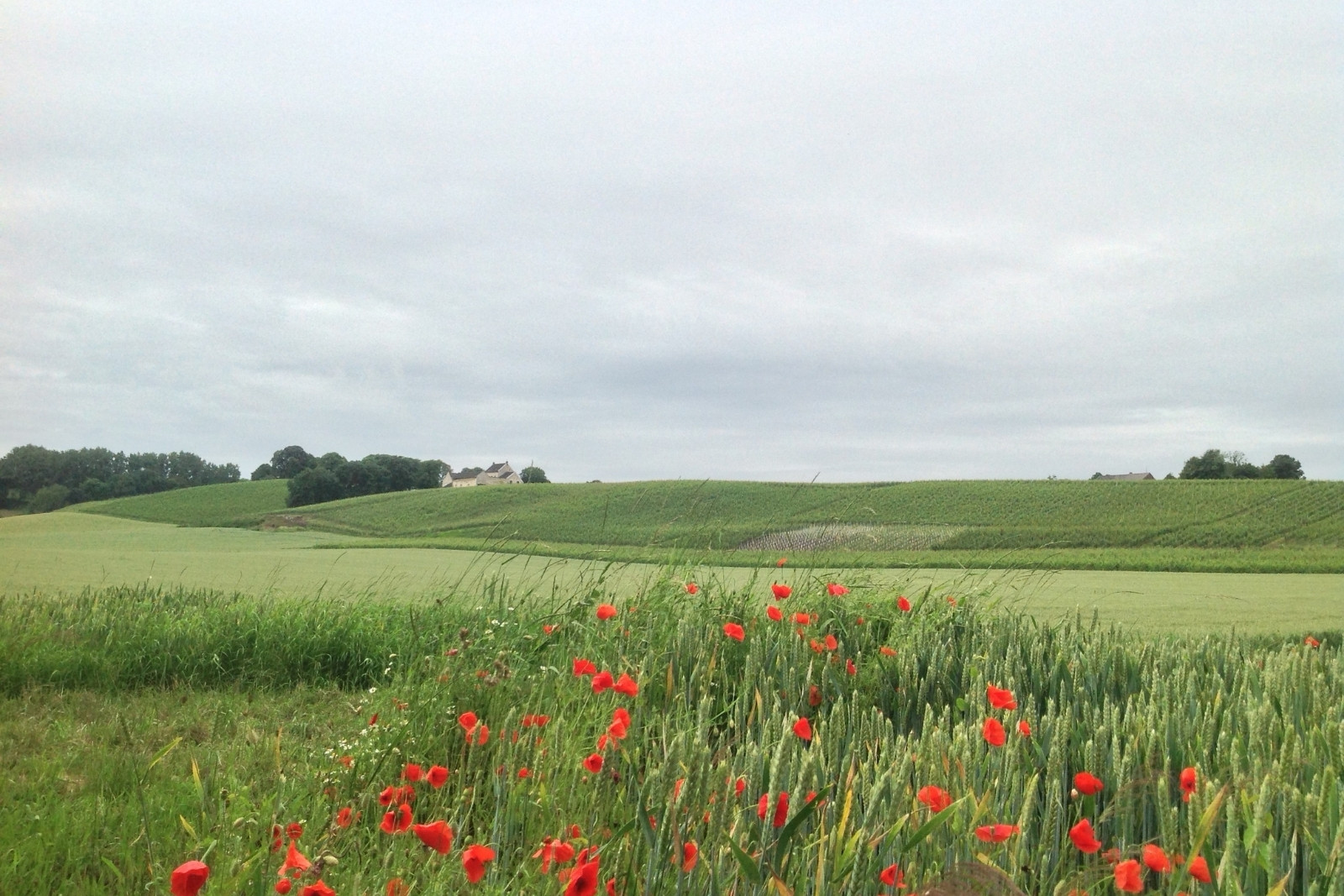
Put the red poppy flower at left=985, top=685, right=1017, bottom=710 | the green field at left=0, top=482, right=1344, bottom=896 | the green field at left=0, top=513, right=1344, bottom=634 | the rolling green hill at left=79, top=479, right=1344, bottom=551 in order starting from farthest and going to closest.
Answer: the rolling green hill at left=79, top=479, right=1344, bottom=551, the green field at left=0, top=513, right=1344, bottom=634, the red poppy flower at left=985, top=685, right=1017, bottom=710, the green field at left=0, top=482, right=1344, bottom=896

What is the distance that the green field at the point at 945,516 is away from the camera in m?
18.5

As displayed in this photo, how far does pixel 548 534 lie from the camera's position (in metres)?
28.2

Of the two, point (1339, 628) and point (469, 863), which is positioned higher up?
point (469, 863)

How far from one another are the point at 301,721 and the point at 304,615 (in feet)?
5.88

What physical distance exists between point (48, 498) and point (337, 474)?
98.4 ft

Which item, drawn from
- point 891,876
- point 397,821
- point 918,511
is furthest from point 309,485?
point 891,876

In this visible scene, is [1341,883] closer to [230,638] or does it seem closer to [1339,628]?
[230,638]

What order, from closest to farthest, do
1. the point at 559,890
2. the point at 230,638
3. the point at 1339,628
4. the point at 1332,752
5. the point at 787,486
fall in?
the point at 559,890 < the point at 1332,752 < the point at 230,638 < the point at 1339,628 < the point at 787,486

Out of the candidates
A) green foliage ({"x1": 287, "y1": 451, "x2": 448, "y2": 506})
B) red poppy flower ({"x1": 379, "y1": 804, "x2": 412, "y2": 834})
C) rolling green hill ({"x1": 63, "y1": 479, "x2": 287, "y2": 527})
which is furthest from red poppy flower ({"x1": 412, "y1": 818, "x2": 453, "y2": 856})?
green foliage ({"x1": 287, "y1": 451, "x2": 448, "y2": 506})

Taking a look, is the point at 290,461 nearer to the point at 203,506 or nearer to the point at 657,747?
the point at 203,506

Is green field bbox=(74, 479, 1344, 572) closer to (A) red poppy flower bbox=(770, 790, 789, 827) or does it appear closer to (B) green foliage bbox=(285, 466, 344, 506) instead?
(B) green foliage bbox=(285, 466, 344, 506)

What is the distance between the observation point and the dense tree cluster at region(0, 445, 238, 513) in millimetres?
11711

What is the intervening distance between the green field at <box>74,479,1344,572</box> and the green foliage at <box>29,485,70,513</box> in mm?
5632

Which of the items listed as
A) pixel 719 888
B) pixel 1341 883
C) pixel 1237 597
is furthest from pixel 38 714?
pixel 1237 597
